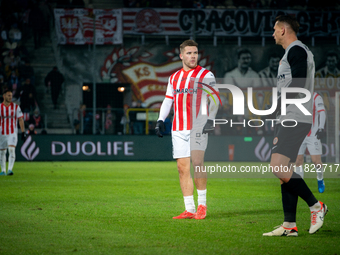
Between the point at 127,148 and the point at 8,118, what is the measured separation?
22.0ft

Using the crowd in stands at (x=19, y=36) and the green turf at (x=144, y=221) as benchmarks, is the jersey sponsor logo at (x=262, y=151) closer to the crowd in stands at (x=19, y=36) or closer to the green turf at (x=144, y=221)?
the green turf at (x=144, y=221)

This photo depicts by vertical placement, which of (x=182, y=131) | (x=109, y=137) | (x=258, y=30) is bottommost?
(x=109, y=137)

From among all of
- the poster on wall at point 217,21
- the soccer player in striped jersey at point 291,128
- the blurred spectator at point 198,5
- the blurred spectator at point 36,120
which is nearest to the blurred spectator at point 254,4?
the poster on wall at point 217,21

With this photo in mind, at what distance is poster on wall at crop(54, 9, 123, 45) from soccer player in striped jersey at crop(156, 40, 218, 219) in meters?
19.7

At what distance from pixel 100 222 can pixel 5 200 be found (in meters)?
2.90

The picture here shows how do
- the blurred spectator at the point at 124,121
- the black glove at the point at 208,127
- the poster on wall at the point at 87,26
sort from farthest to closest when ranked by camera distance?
1. the poster on wall at the point at 87,26
2. the blurred spectator at the point at 124,121
3. the black glove at the point at 208,127

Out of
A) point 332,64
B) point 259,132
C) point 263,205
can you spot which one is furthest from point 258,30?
point 263,205

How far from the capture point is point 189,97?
22.2 feet

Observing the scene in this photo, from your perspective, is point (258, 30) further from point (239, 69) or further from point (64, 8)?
point (64, 8)

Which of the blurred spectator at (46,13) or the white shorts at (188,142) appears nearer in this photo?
the white shorts at (188,142)

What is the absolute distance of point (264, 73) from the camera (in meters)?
28.7

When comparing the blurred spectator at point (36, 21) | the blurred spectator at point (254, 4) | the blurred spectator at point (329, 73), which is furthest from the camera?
the blurred spectator at point (329, 73)

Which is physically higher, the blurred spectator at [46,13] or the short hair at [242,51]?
→ the blurred spectator at [46,13]

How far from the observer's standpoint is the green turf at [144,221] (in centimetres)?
474
